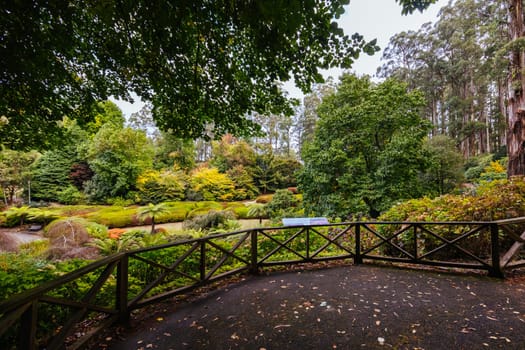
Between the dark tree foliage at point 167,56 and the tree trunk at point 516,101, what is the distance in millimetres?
5773

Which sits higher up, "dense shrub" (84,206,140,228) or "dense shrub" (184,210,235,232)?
"dense shrub" (184,210,235,232)

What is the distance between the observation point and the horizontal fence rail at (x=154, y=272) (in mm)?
1943

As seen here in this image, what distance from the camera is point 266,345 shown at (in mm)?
2260

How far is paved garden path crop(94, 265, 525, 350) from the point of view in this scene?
89.5 inches

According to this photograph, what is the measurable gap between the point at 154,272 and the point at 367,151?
802 cm

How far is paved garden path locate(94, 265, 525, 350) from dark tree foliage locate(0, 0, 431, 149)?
9.30 ft

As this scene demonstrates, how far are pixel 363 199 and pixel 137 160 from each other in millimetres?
17628

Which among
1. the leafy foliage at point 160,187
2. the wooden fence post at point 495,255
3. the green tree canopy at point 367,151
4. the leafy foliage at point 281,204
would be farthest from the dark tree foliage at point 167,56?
the leafy foliage at point 160,187

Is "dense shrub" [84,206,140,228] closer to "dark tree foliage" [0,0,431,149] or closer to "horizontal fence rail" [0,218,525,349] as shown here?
"horizontal fence rail" [0,218,525,349]

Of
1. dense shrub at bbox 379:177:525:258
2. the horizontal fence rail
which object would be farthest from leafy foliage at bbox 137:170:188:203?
dense shrub at bbox 379:177:525:258

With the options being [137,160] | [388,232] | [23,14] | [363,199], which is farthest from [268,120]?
[23,14]

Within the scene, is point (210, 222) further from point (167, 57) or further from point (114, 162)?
point (114, 162)

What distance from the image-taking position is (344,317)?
269 centimetres

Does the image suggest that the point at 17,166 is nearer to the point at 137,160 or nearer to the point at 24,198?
the point at 24,198
